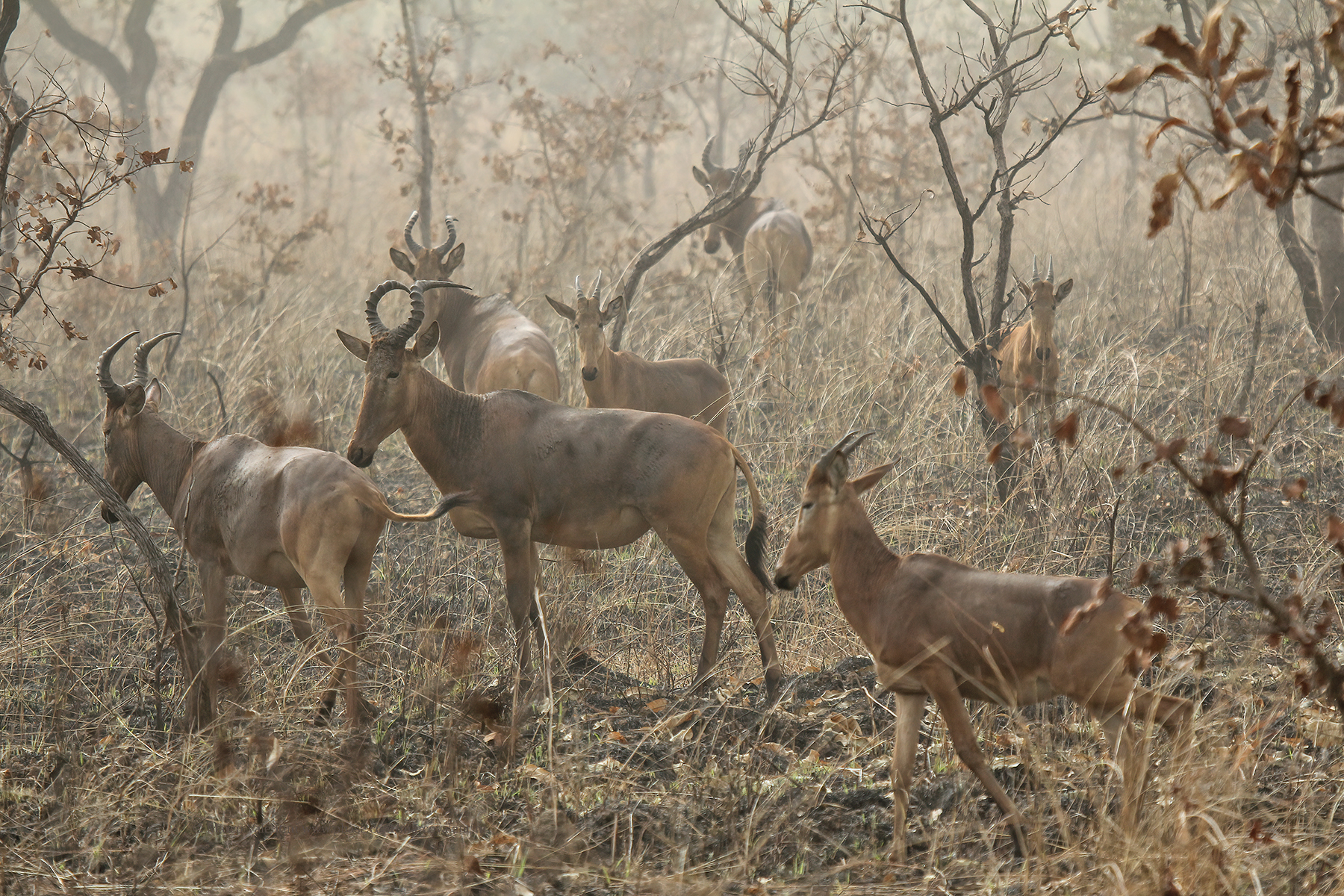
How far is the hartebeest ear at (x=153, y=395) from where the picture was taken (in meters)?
6.54

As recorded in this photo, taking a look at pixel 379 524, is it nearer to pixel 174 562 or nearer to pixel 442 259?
pixel 174 562

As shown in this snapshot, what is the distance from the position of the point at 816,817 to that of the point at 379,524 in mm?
2394

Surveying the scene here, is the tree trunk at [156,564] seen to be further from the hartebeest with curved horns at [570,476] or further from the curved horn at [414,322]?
the curved horn at [414,322]

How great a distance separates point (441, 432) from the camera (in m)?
6.43

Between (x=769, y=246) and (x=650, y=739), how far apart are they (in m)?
8.01

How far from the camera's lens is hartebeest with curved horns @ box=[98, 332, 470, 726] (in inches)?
217

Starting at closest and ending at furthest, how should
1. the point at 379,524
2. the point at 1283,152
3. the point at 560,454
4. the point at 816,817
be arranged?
the point at 1283,152
the point at 816,817
the point at 379,524
the point at 560,454

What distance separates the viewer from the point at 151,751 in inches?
188

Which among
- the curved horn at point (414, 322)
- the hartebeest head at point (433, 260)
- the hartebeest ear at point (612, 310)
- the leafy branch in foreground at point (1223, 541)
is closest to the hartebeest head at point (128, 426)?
the curved horn at point (414, 322)

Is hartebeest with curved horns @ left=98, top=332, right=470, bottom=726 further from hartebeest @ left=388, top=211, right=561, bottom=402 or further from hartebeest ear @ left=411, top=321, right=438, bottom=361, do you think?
hartebeest @ left=388, top=211, right=561, bottom=402

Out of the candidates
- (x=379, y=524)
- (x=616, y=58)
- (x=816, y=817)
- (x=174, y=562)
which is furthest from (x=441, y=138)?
(x=816, y=817)

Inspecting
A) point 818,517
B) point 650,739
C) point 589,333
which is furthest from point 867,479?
point 589,333

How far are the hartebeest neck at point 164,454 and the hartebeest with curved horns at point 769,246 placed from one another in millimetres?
6288

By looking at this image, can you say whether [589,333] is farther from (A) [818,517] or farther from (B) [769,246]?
(B) [769,246]
